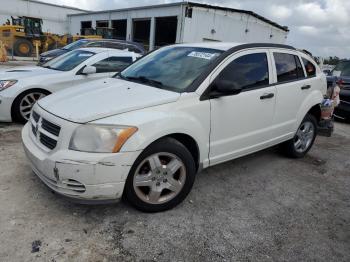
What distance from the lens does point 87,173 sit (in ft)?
9.18

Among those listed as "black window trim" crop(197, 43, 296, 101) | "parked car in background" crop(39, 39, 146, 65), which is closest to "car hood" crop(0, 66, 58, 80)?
"black window trim" crop(197, 43, 296, 101)

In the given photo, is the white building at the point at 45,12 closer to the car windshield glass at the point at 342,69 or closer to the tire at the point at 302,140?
the car windshield glass at the point at 342,69

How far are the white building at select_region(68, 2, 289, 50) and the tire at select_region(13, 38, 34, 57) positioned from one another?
8674mm

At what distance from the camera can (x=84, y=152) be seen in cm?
282

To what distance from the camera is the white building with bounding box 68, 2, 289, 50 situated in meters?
22.4

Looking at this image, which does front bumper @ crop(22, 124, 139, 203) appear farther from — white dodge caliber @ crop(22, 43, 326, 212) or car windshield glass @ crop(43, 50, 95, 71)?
car windshield glass @ crop(43, 50, 95, 71)

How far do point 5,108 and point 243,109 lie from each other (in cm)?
412

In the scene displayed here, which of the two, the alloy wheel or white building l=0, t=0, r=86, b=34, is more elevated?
white building l=0, t=0, r=86, b=34

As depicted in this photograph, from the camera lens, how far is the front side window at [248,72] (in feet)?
12.4

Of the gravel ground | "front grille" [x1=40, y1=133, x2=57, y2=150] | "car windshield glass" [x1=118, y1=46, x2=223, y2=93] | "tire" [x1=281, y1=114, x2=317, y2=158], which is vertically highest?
"car windshield glass" [x1=118, y1=46, x2=223, y2=93]

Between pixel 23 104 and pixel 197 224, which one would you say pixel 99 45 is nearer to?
pixel 23 104

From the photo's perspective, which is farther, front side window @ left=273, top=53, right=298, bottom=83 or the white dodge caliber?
front side window @ left=273, top=53, right=298, bottom=83

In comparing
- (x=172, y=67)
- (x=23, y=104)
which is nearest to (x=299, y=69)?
(x=172, y=67)

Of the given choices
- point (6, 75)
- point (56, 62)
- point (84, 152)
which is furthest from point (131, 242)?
point (56, 62)
